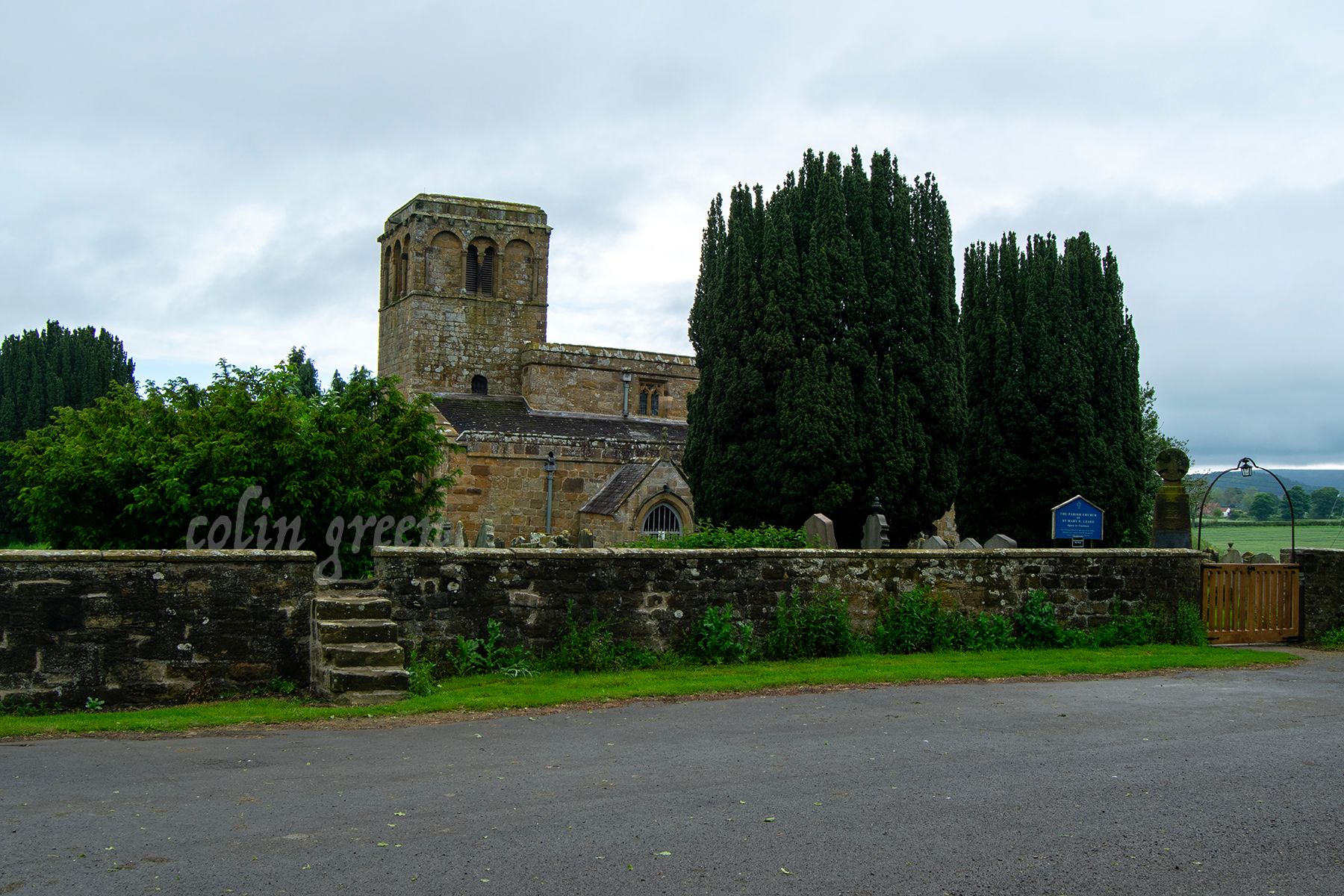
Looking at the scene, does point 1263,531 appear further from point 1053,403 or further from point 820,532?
point 820,532

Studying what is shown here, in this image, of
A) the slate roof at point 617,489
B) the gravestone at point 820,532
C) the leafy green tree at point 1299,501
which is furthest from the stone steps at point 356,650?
the leafy green tree at point 1299,501

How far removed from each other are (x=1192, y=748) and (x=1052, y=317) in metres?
20.2

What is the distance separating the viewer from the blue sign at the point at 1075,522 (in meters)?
17.1

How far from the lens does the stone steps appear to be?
9.61 metres

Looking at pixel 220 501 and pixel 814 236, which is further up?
pixel 814 236

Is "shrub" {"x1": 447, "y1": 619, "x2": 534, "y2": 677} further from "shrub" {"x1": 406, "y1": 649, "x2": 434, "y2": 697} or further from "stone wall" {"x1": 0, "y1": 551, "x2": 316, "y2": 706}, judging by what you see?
"stone wall" {"x1": 0, "y1": 551, "x2": 316, "y2": 706}

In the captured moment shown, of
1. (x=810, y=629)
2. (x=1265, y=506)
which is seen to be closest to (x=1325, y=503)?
(x=1265, y=506)

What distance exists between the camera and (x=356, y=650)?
9.91 meters

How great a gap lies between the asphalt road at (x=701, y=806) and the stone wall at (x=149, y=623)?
143 cm

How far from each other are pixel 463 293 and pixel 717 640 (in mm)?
34304

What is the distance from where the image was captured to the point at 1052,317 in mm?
26984

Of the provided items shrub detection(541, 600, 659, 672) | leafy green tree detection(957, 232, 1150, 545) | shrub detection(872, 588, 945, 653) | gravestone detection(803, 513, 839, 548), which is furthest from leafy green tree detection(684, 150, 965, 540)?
shrub detection(541, 600, 659, 672)

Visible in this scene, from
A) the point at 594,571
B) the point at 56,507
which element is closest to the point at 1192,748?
the point at 594,571

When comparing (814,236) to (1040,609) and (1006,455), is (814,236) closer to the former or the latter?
(1006,455)
